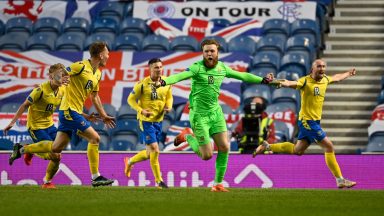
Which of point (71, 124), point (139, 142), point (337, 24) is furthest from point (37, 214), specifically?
point (337, 24)

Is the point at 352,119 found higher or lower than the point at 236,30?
lower

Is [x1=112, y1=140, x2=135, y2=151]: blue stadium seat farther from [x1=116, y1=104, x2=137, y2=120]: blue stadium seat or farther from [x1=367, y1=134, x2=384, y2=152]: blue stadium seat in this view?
[x1=367, y1=134, x2=384, y2=152]: blue stadium seat

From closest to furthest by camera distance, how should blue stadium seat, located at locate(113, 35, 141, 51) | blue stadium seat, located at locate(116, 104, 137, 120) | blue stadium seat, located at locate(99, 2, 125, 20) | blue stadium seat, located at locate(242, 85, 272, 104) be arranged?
1. blue stadium seat, located at locate(116, 104, 137, 120)
2. blue stadium seat, located at locate(242, 85, 272, 104)
3. blue stadium seat, located at locate(113, 35, 141, 51)
4. blue stadium seat, located at locate(99, 2, 125, 20)

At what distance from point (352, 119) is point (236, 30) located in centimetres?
387

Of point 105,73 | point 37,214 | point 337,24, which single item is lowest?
point 37,214

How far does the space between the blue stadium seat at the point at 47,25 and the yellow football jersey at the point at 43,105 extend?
29.1 feet

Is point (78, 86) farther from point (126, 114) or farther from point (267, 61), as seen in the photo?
point (267, 61)

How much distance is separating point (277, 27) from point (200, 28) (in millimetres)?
1968

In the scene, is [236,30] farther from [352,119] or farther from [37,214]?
[37,214]

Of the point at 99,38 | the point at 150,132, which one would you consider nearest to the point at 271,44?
the point at 99,38

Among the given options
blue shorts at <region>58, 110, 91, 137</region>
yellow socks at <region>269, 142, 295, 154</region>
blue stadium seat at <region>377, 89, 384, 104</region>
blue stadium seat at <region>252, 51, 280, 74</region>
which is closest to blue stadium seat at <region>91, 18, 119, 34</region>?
blue stadium seat at <region>252, 51, 280, 74</region>

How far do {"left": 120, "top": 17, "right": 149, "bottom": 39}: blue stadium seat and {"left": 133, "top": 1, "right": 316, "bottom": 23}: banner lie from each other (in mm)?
310

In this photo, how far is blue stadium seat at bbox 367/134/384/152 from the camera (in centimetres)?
1984

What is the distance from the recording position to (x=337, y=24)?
25500 mm
